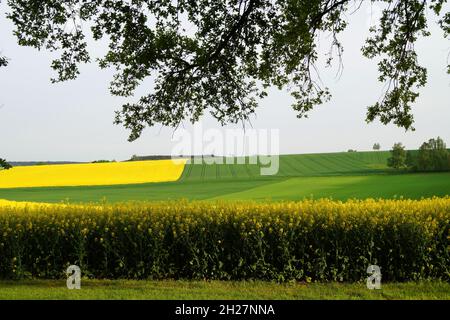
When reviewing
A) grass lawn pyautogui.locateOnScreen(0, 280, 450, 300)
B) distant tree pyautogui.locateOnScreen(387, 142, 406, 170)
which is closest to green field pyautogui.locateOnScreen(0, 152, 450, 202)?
distant tree pyautogui.locateOnScreen(387, 142, 406, 170)

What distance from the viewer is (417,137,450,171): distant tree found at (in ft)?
145

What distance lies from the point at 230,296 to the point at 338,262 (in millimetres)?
2647

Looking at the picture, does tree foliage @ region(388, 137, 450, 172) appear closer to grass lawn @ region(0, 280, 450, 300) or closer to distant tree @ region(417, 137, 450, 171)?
distant tree @ region(417, 137, 450, 171)

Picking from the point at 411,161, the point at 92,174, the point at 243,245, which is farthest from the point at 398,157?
the point at 243,245

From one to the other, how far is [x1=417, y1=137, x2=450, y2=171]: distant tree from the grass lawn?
3783cm

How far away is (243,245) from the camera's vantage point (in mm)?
9898

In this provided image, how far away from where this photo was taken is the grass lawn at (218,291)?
8.63 meters

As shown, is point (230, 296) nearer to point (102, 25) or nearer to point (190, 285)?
point (190, 285)

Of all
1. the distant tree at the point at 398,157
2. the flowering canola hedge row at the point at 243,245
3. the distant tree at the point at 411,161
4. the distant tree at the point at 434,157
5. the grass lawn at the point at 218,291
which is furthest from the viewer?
the distant tree at the point at 398,157

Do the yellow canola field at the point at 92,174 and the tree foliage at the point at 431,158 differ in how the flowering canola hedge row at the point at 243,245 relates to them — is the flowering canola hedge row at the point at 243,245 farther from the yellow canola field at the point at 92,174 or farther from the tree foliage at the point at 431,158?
the tree foliage at the point at 431,158

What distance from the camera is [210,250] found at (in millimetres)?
9992

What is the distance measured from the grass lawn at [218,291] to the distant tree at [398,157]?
41880 millimetres

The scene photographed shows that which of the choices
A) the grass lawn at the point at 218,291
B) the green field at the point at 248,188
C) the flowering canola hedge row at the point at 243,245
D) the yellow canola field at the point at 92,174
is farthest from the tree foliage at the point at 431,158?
the grass lawn at the point at 218,291
